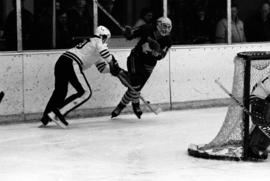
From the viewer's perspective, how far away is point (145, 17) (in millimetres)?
11555

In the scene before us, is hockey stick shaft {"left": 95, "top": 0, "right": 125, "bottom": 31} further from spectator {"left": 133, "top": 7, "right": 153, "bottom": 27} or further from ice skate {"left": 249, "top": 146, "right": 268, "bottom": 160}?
ice skate {"left": 249, "top": 146, "right": 268, "bottom": 160}

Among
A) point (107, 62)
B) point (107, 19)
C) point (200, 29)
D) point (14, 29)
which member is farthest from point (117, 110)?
point (200, 29)

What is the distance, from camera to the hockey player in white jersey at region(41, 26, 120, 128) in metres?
9.94

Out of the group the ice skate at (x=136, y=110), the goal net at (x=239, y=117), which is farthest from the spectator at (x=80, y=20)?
the goal net at (x=239, y=117)

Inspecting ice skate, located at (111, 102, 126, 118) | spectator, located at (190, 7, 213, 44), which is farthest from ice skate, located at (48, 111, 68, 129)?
spectator, located at (190, 7, 213, 44)

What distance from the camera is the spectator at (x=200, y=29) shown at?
39.7 feet

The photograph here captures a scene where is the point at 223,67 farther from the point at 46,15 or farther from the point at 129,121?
the point at 46,15

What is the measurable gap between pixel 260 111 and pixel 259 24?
5.48 meters

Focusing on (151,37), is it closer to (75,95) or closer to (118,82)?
(118,82)

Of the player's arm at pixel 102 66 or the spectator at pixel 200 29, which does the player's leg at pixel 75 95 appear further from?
the spectator at pixel 200 29

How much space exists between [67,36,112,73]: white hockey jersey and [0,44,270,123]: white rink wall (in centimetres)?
78

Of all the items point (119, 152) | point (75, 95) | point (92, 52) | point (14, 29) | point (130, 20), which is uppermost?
point (130, 20)

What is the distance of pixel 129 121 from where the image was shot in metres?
10.7

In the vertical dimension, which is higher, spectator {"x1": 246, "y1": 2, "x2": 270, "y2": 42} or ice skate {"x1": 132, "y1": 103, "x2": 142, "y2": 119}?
spectator {"x1": 246, "y1": 2, "x2": 270, "y2": 42}
